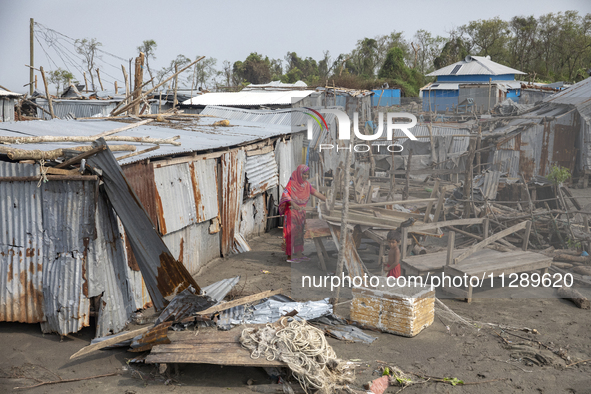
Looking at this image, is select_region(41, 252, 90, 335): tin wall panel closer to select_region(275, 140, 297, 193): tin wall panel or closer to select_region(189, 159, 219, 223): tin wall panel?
select_region(189, 159, 219, 223): tin wall panel

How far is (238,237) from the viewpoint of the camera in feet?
32.3

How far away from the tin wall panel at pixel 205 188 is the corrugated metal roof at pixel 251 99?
9.74m

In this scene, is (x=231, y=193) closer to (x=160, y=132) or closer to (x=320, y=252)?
(x=160, y=132)

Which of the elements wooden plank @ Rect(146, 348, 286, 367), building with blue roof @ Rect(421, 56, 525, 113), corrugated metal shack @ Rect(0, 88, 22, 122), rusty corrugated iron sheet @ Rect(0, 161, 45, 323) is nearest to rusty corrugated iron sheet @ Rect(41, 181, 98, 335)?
rusty corrugated iron sheet @ Rect(0, 161, 45, 323)

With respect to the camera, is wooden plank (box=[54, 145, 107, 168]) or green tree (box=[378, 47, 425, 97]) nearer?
wooden plank (box=[54, 145, 107, 168])

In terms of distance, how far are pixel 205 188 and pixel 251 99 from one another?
1193 cm

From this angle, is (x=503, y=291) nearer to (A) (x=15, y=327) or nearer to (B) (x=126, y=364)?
(B) (x=126, y=364)

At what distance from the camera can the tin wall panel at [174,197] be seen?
7.14 meters

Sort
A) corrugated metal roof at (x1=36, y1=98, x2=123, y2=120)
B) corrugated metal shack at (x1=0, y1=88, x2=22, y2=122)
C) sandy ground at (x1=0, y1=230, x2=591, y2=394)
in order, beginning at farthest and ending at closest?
corrugated metal roof at (x1=36, y1=98, x2=123, y2=120)
corrugated metal shack at (x1=0, y1=88, x2=22, y2=122)
sandy ground at (x1=0, y1=230, x2=591, y2=394)

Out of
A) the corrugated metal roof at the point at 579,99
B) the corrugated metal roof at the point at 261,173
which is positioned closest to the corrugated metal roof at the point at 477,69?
the corrugated metal roof at the point at 579,99

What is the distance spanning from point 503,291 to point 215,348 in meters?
5.32

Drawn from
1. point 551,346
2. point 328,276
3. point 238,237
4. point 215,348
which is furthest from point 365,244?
point 215,348

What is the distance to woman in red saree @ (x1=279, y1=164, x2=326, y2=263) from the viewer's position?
30.0ft

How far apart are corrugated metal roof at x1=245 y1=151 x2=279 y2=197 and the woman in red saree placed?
152 cm
